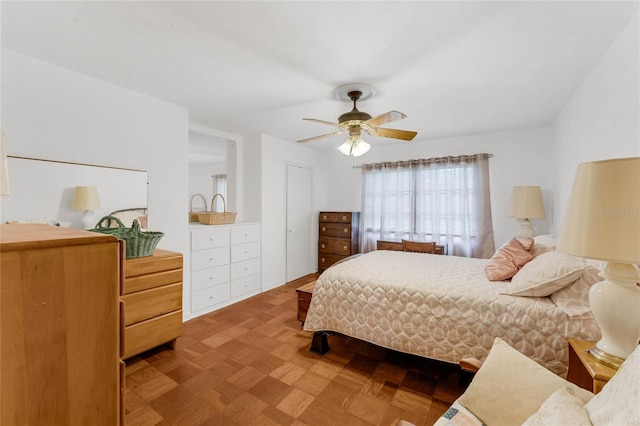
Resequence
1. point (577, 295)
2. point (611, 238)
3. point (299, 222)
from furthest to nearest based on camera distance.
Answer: point (299, 222)
point (577, 295)
point (611, 238)

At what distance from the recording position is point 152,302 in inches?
88.7

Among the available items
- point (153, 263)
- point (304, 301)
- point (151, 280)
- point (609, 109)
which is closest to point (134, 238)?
point (153, 263)

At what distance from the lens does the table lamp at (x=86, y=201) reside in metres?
2.19

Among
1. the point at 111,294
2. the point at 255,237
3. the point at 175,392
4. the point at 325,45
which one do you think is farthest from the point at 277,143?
the point at 111,294

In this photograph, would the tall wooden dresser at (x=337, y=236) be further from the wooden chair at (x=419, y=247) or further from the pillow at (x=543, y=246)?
the pillow at (x=543, y=246)

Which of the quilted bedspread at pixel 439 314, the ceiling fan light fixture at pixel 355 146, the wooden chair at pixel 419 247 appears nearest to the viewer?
the quilted bedspread at pixel 439 314

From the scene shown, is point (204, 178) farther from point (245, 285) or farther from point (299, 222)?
point (245, 285)

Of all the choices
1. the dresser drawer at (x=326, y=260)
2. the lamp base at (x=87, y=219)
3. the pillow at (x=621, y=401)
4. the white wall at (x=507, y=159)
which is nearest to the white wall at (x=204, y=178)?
the dresser drawer at (x=326, y=260)

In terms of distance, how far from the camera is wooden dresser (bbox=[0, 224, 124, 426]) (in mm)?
578

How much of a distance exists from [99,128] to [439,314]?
10.3 feet

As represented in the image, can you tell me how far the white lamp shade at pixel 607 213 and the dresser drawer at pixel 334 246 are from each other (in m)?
3.66

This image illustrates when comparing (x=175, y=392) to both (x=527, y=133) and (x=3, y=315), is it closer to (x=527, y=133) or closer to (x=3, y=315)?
(x=3, y=315)

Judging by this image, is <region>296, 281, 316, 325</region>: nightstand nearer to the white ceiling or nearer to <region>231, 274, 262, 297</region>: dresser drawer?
<region>231, 274, 262, 297</region>: dresser drawer

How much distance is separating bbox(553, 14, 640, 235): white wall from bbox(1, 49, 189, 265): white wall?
3563 mm
